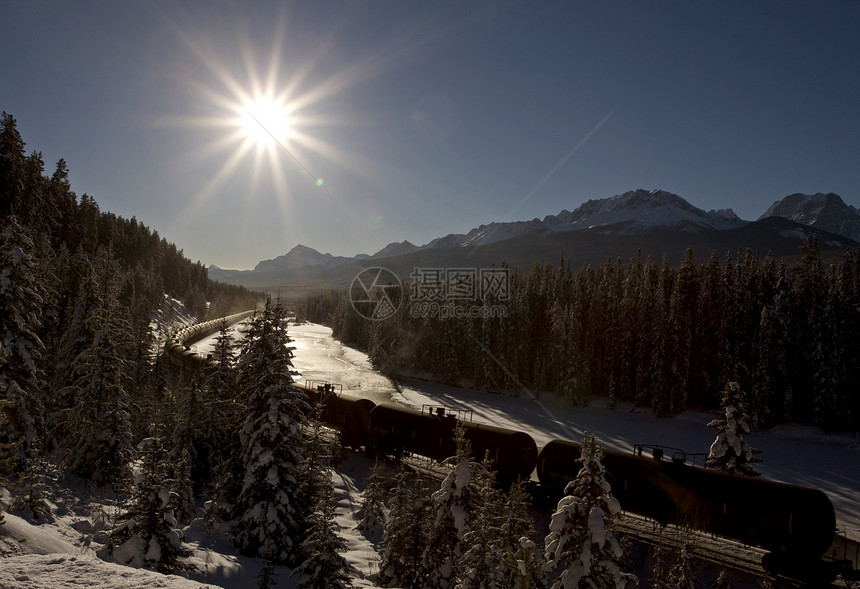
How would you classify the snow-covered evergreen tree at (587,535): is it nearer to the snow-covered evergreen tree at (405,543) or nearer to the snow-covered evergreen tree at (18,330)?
the snow-covered evergreen tree at (405,543)

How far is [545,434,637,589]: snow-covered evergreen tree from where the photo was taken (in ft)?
31.1

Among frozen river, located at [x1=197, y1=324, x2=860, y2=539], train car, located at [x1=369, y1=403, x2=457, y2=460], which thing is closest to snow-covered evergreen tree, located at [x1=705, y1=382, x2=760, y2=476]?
frozen river, located at [x1=197, y1=324, x2=860, y2=539]

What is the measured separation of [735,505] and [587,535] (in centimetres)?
1323

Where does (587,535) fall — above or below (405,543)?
above

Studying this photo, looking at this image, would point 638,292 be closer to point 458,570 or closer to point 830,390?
point 830,390

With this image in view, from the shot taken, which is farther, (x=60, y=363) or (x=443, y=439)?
(x=60, y=363)

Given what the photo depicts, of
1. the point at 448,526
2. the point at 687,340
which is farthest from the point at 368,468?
the point at 687,340

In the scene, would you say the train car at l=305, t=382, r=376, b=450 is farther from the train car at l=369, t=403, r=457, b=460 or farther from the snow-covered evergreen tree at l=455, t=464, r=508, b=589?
the snow-covered evergreen tree at l=455, t=464, r=508, b=589

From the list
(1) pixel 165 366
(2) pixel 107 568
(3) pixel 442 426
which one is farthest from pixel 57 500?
(1) pixel 165 366

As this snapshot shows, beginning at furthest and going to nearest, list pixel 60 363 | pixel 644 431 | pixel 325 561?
pixel 644 431 < pixel 60 363 < pixel 325 561

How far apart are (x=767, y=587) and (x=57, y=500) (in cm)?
2581

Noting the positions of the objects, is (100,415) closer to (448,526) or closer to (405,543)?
(405,543)

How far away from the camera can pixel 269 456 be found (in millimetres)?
16172

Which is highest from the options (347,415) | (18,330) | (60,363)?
(18,330)
